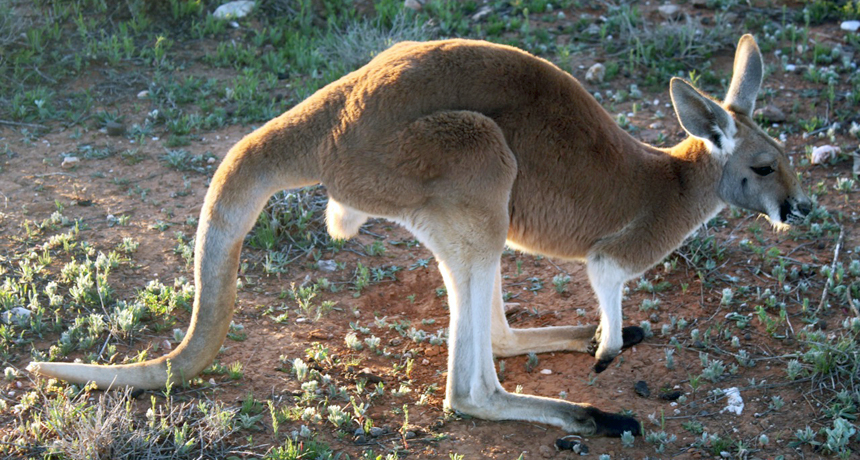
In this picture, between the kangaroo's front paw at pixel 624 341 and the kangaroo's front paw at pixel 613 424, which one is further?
the kangaroo's front paw at pixel 624 341

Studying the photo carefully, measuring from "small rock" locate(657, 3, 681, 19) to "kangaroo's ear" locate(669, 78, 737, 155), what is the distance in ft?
11.0

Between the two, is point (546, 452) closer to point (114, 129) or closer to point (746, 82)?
point (746, 82)

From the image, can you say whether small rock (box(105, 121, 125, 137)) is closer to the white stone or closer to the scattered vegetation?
the scattered vegetation

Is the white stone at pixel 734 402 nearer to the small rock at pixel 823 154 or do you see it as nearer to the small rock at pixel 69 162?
the small rock at pixel 823 154

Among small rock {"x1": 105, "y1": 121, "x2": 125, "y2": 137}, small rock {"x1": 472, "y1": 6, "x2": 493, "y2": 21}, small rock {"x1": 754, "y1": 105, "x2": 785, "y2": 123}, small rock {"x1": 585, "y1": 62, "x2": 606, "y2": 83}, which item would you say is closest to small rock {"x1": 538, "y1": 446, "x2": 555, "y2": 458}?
small rock {"x1": 754, "y1": 105, "x2": 785, "y2": 123}

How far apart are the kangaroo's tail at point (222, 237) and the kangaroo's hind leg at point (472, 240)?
1.54ft

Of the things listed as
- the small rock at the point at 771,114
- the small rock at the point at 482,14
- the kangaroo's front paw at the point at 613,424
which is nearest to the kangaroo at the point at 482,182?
the kangaroo's front paw at the point at 613,424

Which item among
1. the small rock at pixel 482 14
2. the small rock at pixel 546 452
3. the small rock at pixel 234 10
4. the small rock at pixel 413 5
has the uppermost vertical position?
the small rock at pixel 234 10

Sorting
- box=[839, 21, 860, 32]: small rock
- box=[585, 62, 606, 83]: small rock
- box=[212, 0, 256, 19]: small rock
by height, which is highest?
box=[212, 0, 256, 19]: small rock

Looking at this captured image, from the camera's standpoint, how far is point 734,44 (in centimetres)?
648

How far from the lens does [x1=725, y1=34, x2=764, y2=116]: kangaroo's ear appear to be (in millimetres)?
3951

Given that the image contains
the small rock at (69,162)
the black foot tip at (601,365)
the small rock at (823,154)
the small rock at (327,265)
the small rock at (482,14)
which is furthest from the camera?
the small rock at (482,14)

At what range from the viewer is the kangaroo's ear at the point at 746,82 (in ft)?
13.0

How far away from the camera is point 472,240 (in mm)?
3453
